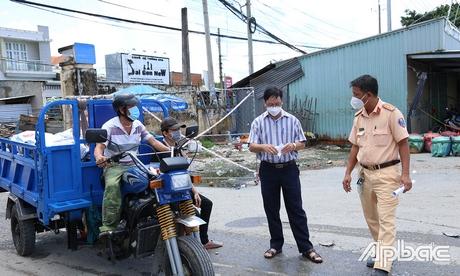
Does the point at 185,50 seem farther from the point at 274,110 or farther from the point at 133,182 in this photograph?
the point at 133,182

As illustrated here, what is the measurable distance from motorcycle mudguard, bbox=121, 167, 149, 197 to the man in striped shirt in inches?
47.6

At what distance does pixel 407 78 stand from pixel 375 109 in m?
11.6

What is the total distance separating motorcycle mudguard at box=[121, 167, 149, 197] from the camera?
4.09 meters

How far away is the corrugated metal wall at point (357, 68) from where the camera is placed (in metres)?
14.6

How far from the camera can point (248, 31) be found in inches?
886

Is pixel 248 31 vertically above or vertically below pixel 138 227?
above

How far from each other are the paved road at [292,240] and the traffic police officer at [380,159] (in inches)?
22.9

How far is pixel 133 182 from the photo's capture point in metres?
4.14

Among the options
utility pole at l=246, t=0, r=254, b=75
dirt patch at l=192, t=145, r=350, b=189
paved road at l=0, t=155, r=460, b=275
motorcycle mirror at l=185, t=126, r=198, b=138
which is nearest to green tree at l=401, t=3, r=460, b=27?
utility pole at l=246, t=0, r=254, b=75

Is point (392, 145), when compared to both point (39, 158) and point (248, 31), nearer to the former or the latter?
point (39, 158)

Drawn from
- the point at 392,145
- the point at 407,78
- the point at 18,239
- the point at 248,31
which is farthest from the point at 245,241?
the point at 248,31

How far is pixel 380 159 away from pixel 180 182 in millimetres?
1760

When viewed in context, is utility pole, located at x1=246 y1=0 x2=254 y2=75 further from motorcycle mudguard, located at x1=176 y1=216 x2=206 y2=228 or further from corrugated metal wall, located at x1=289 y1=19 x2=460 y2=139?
motorcycle mudguard, located at x1=176 y1=216 x2=206 y2=228

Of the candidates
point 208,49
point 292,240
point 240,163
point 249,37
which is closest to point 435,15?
point 249,37
